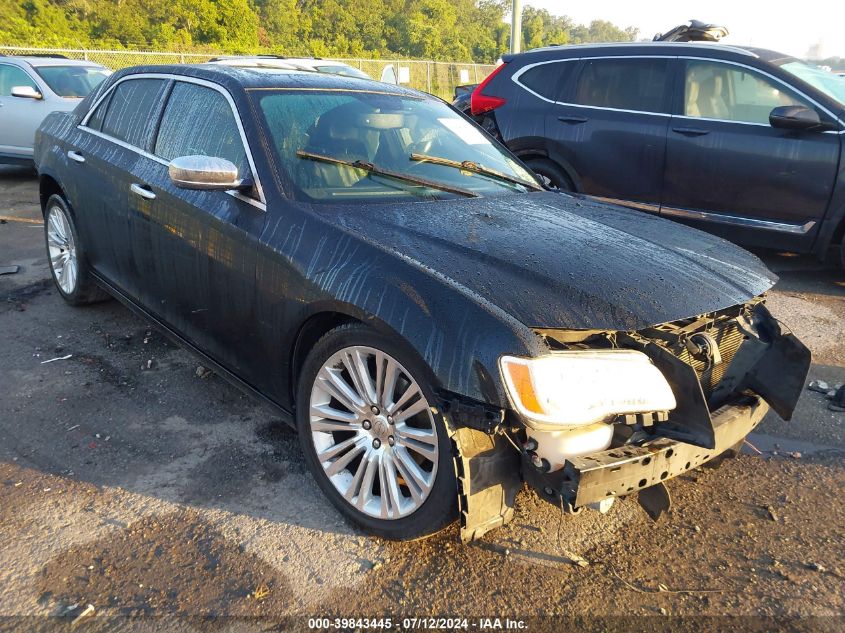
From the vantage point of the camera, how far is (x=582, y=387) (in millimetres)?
2180

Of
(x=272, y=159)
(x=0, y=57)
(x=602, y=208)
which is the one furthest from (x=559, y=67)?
(x=0, y=57)

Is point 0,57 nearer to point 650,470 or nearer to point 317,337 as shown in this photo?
point 317,337

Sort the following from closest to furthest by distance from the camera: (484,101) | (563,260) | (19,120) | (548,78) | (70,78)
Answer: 1. (563,260)
2. (548,78)
3. (484,101)
4. (19,120)
5. (70,78)

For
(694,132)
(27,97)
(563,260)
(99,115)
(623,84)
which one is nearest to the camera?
(563,260)

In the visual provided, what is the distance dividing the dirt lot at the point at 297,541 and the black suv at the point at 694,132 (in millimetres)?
2539

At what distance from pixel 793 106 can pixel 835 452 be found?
3.43m

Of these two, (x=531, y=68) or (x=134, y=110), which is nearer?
(x=134, y=110)

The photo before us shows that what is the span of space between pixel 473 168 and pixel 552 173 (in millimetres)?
3303

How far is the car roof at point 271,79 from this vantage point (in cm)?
344

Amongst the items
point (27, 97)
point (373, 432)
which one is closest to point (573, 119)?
point (373, 432)

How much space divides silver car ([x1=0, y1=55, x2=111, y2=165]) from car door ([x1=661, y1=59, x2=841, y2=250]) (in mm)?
8436

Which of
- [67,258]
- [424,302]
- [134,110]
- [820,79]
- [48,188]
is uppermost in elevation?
[134,110]

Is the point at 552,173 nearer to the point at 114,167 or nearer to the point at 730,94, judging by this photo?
the point at 730,94

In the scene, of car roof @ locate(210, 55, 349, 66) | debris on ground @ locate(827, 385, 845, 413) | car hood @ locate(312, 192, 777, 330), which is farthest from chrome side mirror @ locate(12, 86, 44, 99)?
debris on ground @ locate(827, 385, 845, 413)
